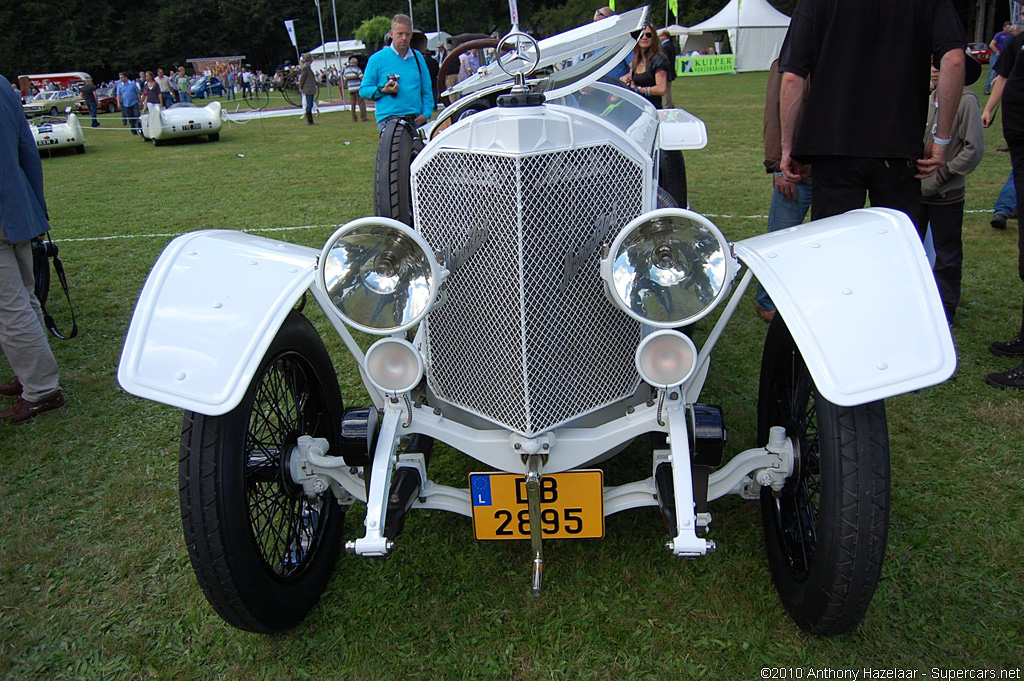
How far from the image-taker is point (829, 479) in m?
1.96

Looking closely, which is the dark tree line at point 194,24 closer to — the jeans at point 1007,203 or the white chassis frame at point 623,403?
the jeans at point 1007,203

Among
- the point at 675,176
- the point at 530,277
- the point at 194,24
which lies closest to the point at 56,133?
the point at 675,176

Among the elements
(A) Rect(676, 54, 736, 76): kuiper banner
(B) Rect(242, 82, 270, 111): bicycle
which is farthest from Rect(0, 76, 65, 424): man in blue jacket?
(A) Rect(676, 54, 736, 76): kuiper banner

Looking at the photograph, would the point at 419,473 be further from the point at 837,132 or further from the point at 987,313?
the point at 987,313

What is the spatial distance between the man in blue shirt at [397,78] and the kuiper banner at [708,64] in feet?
92.6

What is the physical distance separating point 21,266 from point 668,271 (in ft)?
11.7

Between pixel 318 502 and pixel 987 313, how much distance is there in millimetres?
4187

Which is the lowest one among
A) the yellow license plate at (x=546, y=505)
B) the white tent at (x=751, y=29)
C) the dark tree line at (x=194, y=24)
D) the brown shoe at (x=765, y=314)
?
the brown shoe at (x=765, y=314)

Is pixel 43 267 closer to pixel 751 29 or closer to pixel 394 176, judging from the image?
pixel 394 176

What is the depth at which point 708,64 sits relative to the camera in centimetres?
3244

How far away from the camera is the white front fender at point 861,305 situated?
1783 mm

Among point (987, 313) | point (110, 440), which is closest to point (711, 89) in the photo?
point (987, 313)

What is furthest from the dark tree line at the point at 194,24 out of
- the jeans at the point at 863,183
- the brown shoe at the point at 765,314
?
the jeans at the point at 863,183

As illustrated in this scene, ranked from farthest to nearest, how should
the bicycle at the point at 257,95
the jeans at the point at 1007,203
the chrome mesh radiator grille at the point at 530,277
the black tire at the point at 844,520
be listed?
1. the bicycle at the point at 257,95
2. the jeans at the point at 1007,203
3. the chrome mesh radiator grille at the point at 530,277
4. the black tire at the point at 844,520
